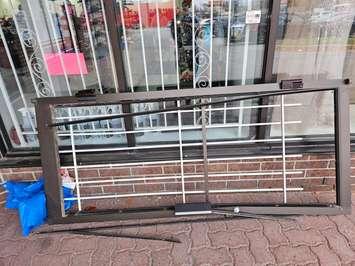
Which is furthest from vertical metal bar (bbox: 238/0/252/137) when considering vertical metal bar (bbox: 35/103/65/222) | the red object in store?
vertical metal bar (bbox: 35/103/65/222)

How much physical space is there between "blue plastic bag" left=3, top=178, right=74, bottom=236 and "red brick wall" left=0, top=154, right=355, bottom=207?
0.10m

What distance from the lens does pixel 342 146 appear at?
2.02 m

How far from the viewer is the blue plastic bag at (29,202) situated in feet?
7.04

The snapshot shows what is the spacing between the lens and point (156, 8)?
6.55 feet

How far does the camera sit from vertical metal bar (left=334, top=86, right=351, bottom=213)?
1986mm

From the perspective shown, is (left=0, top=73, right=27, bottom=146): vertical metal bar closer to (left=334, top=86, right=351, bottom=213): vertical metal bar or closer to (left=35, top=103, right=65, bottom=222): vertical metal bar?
(left=35, top=103, right=65, bottom=222): vertical metal bar

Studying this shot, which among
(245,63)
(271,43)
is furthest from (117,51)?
(271,43)

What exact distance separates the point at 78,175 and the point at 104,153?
0.27 metres

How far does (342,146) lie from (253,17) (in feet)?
3.43

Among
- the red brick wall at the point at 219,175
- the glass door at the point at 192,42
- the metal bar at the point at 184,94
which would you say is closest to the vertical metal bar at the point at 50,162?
the metal bar at the point at 184,94

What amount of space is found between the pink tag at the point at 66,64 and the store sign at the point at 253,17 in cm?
117

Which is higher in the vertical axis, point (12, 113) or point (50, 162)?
point (12, 113)

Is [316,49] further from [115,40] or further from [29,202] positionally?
[29,202]

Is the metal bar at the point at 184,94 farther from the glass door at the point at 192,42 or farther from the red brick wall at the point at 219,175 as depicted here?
the red brick wall at the point at 219,175
